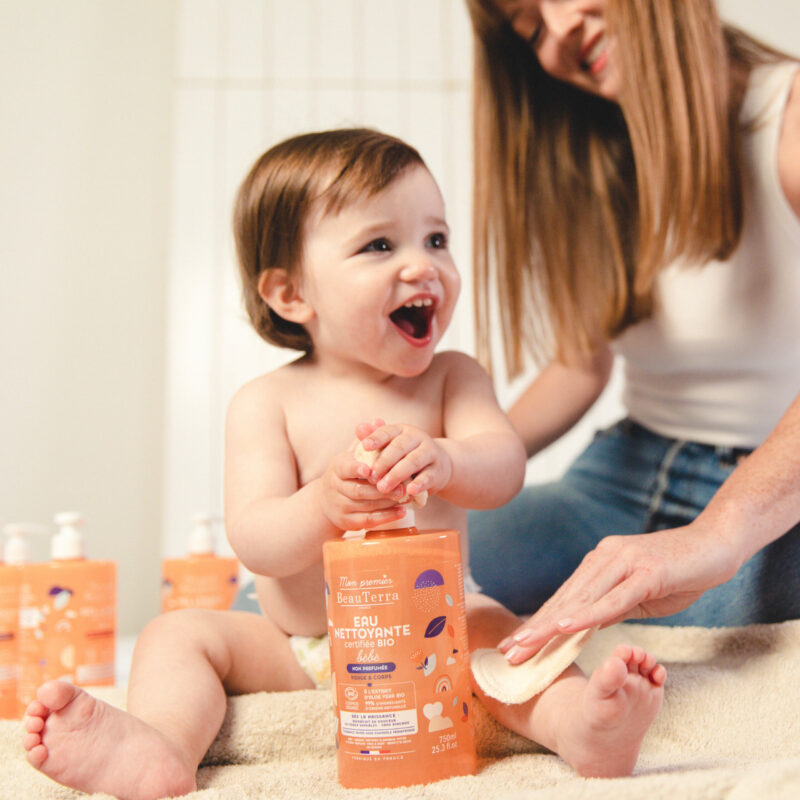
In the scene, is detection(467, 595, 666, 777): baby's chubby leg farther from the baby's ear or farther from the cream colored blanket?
the baby's ear

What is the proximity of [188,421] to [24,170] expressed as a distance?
0.64 m

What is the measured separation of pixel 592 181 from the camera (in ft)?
4.05

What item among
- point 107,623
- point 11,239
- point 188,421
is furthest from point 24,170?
point 107,623

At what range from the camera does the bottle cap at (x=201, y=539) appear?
4.57 ft

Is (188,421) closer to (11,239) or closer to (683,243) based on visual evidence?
(11,239)

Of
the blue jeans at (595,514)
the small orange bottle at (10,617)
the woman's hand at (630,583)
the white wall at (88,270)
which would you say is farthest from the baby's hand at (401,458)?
the white wall at (88,270)

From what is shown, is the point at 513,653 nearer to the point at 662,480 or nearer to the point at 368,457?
the point at 368,457

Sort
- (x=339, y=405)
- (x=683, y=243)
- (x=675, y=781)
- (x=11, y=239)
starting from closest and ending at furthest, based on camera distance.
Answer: (x=675, y=781), (x=339, y=405), (x=683, y=243), (x=11, y=239)

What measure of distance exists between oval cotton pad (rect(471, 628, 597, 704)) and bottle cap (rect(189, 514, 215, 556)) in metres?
0.80

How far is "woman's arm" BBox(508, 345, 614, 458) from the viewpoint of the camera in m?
1.29

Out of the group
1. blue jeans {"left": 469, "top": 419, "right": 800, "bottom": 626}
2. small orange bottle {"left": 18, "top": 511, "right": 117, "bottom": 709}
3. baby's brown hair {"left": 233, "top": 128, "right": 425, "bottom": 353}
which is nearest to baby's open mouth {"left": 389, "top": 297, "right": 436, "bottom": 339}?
baby's brown hair {"left": 233, "top": 128, "right": 425, "bottom": 353}

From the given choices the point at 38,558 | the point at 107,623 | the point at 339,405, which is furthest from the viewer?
the point at 38,558

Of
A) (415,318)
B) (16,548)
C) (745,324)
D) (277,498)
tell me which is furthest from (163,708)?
(745,324)

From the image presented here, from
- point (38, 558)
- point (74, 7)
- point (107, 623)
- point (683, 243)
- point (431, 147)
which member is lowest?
point (38, 558)
